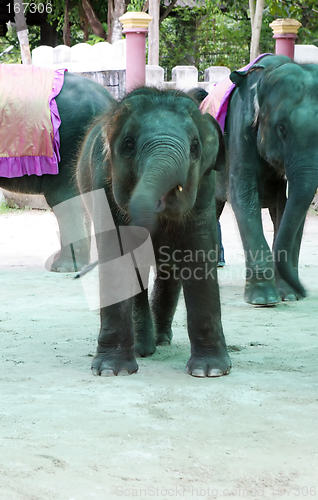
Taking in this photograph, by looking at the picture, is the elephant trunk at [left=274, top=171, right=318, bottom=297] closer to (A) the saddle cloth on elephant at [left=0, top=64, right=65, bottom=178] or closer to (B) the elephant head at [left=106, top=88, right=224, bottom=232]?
(B) the elephant head at [left=106, top=88, right=224, bottom=232]

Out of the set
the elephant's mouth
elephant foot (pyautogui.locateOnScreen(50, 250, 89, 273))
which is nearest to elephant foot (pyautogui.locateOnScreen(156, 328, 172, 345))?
the elephant's mouth

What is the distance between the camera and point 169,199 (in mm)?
3297

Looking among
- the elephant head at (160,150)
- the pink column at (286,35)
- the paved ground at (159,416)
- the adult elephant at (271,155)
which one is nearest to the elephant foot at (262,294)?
the adult elephant at (271,155)

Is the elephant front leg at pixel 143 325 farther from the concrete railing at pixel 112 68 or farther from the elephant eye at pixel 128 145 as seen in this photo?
the concrete railing at pixel 112 68

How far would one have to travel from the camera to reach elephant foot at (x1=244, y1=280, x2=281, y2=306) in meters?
5.54

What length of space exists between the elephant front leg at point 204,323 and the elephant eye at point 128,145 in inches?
A: 26.2

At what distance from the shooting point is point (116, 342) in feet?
12.2

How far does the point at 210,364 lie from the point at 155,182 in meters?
1.09

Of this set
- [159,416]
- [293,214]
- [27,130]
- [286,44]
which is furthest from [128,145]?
[286,44]

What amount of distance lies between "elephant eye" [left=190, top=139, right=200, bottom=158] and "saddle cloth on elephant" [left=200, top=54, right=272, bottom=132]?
8.36 feet

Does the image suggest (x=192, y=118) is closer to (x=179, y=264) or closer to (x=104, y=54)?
(x=179, y=264)

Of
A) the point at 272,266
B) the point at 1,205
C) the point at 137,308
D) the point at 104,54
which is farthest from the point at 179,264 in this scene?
the point at 104,54

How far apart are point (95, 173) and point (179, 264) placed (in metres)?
0.61

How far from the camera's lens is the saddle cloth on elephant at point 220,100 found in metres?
6.02
